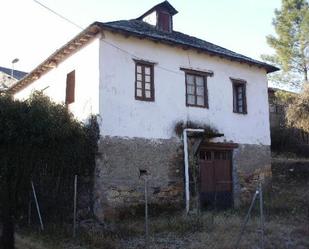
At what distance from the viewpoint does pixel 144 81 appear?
14367mm

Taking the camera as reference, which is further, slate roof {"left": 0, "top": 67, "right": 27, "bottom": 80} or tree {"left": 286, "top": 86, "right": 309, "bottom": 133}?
slate roof {"left": 0, "top": 67, "right": 27, "bottom": 80}

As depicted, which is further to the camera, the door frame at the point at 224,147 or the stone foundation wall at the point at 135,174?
the door frame at the point at 224,147

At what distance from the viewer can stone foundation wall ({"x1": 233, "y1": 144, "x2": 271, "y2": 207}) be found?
16.4 metres

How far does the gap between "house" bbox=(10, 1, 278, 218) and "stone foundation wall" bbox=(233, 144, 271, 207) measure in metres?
0.04

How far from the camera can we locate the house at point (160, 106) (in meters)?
13.4

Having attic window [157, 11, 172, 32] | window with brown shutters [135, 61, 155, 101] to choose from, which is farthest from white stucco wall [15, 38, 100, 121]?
attic window [157, 11, 172, 32]

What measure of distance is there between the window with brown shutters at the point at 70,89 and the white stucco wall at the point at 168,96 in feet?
7.31

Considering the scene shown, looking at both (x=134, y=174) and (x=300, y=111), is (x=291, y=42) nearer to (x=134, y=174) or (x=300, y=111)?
(x=300, y=111)

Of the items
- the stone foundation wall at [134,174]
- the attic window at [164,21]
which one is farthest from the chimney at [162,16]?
the stone foundation wall at [134,174]

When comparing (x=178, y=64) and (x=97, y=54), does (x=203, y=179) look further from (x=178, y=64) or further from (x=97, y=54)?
(x=97, y=54)

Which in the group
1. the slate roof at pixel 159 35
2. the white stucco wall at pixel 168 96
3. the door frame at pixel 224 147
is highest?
the slate roof at pixel 159 35

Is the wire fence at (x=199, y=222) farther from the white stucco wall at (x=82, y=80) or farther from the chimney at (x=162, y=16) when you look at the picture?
the chimney at (x=162, y=16)

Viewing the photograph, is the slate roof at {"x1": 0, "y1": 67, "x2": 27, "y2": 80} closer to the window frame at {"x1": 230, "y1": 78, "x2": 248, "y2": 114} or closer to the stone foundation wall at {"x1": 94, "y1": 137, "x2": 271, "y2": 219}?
the window frame at {"x1": 230, "y1": 78, "x2": 248, "y2": 114}

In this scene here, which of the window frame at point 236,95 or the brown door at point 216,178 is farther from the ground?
the window frame at point 236,95
